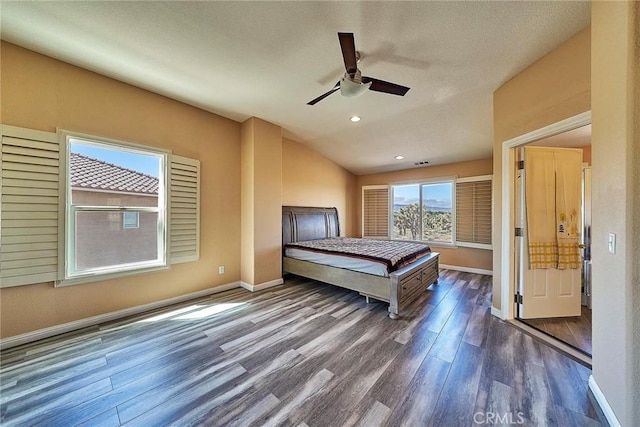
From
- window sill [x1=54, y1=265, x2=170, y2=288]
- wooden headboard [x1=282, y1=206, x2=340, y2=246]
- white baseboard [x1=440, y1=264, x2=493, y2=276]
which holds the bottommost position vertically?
white baseboard [x1=440, y1=264, x2=493, y2=276]

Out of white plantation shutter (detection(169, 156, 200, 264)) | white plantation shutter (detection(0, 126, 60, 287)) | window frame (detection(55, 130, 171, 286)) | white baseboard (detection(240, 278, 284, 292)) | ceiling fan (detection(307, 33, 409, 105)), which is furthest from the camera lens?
white baseboard (detection(240, 278, 284, 292))

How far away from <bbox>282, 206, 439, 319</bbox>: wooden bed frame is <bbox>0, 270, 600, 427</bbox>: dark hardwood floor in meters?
0.31

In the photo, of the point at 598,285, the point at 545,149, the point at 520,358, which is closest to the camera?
the point at 598,285

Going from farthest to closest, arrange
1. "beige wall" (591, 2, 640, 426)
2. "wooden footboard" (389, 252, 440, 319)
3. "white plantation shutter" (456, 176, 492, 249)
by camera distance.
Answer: "white plantation shutter" (456, 176, 492, 249), "wooden footboard" (389, 252, 440, 319), "beige wall" (591, 2, 640, 426)

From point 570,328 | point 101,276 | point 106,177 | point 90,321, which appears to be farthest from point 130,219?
point 570,328

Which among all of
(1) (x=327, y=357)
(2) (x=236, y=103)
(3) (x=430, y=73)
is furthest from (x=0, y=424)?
(3) (x=430, y=73)

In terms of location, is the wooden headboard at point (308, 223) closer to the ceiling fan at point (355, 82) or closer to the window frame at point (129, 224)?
the window frame at point (129, 224)

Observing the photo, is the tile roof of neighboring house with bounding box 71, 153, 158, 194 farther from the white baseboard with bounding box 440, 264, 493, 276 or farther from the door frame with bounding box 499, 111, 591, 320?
the white baseboard with bounding box 440, 264, 493, 276

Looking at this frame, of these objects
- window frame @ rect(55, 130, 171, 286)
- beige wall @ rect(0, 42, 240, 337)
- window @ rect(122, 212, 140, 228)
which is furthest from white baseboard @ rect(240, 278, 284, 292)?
window @ rect(122, 212, 140, 228)

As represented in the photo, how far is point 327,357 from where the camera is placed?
198 centimetres

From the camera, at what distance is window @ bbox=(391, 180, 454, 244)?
523 centimetres

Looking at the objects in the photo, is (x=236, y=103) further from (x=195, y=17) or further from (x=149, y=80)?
(x=195, y=17)

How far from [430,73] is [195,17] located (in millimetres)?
2324

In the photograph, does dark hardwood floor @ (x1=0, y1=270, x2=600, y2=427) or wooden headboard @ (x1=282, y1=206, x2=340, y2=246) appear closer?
dark hardwood floor @ (x1=0, y1=270, x2=600, y2=427)
